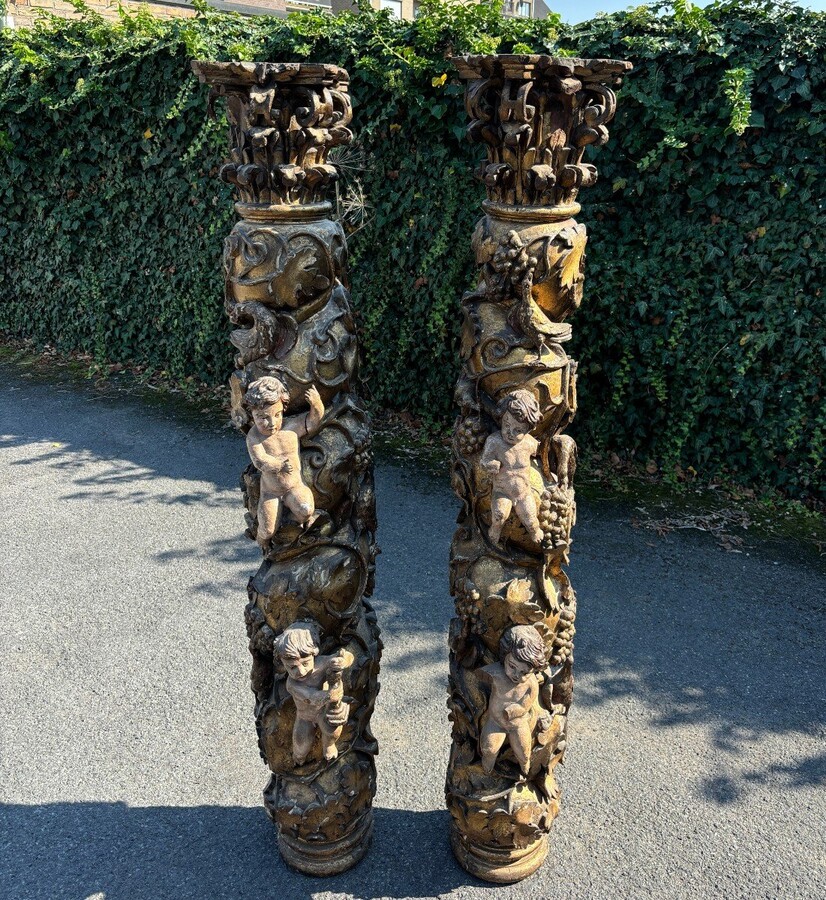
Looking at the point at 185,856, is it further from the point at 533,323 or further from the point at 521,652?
the point at 533,323

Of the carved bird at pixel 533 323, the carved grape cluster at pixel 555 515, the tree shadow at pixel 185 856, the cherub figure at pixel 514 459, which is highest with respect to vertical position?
the carved bird at pixel 533 323

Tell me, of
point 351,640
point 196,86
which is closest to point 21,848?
point 351,640

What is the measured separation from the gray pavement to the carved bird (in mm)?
1976

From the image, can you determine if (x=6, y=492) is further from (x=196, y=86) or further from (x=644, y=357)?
(x=644, y=357)

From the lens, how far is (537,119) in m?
2.23

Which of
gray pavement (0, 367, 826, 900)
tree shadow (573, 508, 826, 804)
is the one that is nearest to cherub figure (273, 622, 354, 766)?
gray pavement (0, 367, 826, 900)

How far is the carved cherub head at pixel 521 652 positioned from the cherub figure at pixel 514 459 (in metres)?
0.31

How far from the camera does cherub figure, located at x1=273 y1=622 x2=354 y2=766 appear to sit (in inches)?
99.3

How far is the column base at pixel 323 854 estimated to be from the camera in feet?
9.61

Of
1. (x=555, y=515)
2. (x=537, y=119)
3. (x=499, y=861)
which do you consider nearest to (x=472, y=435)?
(x=555, y=515)

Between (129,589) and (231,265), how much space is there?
3.07m

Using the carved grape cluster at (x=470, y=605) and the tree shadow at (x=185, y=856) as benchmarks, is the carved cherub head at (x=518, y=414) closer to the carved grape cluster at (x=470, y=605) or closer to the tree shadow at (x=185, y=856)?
the carved grape cluster at (x=470, y=605)

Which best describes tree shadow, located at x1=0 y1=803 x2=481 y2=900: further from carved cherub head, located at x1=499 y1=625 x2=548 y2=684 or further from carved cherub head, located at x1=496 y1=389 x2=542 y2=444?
carved cherub head, located at x1=496 y1=389 x2=542 y2=444

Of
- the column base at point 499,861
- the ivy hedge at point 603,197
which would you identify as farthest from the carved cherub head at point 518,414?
the ivy hedge at point 603,197
